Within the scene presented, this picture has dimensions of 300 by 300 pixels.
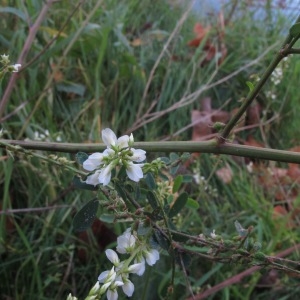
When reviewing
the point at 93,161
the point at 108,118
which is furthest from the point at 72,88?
the point at 93,161

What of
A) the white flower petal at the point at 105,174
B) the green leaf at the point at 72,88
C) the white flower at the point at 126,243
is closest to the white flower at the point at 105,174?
the white flower petal at the point at 105,174

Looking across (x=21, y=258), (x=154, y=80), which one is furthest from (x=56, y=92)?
(x=21, y=258)

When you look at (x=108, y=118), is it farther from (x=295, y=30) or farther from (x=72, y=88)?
(x=295, y=30)

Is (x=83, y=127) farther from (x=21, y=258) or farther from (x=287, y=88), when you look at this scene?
Answer: (x=287, y=88)

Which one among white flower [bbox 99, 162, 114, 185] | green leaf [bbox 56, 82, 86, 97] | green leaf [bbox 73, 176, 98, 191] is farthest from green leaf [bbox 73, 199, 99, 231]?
green leaf [bbox 56, 82, 86, 97]

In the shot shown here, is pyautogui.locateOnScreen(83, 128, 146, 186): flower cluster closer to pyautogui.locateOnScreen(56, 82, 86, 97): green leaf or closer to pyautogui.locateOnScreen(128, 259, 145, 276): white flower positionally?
pyautogui.locateOnScreen(128, 259, 145, 276): white flower

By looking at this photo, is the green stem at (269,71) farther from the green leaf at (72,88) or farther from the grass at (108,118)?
the green leaf at (72,88)

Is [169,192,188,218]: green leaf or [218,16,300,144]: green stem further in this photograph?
[169,192,188,218]: green leaf
